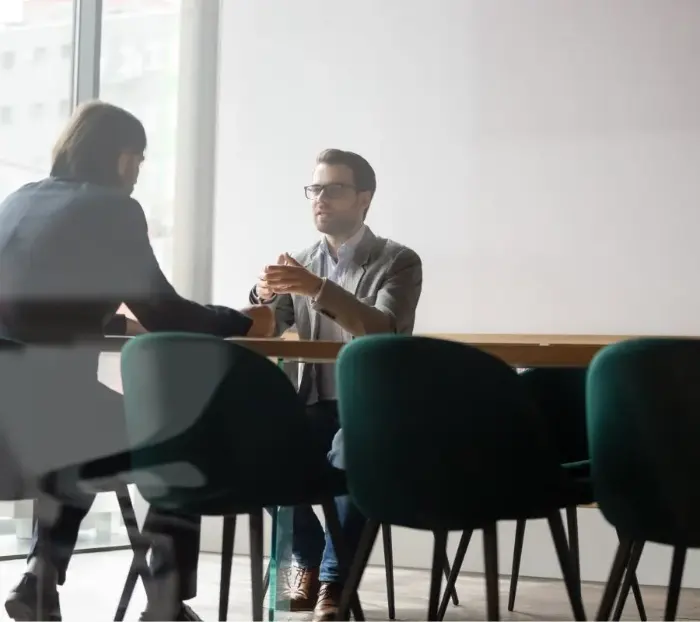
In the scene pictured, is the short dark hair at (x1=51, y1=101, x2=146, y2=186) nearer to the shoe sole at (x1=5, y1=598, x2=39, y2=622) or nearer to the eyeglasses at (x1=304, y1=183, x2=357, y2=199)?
the eyeglasses at (x1=304, y1=183, x2=357, y2=199)

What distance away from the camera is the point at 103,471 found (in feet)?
7.29

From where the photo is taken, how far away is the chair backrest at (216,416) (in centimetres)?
199

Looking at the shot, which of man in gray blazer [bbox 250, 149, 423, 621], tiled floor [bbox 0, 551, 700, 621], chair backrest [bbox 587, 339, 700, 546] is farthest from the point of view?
tiled floor [bbox 0, 551, 700, 621]

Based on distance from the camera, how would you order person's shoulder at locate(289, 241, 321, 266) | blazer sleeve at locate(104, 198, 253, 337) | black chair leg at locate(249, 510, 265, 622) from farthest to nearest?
person's shoulder at locate(289, 241, 321, 266) → blazer sleeve at locate(104, 198, 253, 337) → black chair leg at locate(249, 510, 265, 622)

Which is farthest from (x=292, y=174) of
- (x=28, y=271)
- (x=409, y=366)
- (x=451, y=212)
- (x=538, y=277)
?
(x=409, y=366)

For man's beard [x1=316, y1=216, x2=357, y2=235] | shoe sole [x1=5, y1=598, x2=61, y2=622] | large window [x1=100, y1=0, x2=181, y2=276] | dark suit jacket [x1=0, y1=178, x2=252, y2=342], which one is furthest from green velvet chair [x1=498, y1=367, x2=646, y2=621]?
large window [x1=100, y1=0, x2=181, y2=276]

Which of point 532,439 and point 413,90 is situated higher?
point 413,90

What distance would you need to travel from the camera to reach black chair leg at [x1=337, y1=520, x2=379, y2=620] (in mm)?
2018

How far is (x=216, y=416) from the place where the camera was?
200 centimetres

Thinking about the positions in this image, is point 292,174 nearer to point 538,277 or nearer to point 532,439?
point 538,277

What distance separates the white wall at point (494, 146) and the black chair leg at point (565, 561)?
1.77 meters

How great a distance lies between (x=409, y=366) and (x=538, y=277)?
2183 mm

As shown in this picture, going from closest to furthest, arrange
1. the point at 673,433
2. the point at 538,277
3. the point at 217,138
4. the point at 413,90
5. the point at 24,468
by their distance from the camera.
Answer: the point at 673,433
the point at 24,468
the point at 538,277
the point at 413,90
the point at 217,138

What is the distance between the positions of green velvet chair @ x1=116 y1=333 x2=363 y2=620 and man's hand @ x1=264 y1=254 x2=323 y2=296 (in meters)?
0.53
